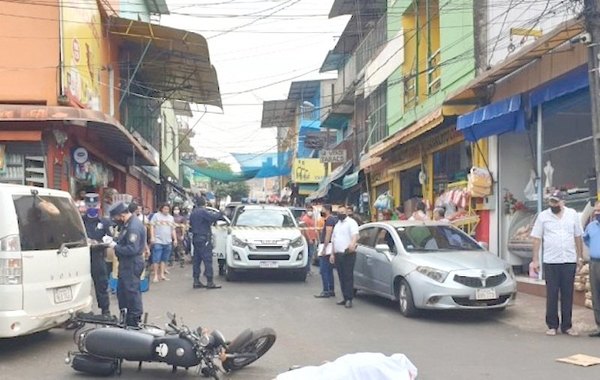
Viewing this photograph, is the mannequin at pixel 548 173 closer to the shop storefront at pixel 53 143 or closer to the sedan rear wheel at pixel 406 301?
the sedan rear wheel at pixel 406 301

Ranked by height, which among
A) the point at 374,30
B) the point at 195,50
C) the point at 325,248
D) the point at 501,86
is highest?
the point at 374,30

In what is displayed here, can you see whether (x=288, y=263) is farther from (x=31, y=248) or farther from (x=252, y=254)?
(x=31, y=248)

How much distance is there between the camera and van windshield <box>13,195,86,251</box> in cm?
715

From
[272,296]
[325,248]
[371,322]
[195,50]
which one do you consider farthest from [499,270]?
[195,50]

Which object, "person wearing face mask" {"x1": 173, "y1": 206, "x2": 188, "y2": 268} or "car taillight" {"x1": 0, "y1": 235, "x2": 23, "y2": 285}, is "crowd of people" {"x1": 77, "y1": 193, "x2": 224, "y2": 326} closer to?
"car taillight" {"x1": 0, "y1": 235, "x2": 23, "y2": 285}

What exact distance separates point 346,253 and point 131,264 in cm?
420

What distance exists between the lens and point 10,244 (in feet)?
22.7

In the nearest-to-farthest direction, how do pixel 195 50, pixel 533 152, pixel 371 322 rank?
pixel 371 322, pixel 533 152, pixel 195 50

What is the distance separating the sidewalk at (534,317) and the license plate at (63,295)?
A: 235 inches

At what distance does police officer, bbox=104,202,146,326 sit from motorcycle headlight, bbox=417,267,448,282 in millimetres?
4119

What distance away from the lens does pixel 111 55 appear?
71.4 ft

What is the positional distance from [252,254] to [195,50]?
8127mm

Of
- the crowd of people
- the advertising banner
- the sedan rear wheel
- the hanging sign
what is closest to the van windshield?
the crowd of people

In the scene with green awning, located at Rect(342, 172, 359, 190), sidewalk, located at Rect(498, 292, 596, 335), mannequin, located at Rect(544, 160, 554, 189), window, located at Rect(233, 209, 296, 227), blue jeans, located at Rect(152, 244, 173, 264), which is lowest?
sidewalk, located at Rect(498, 292, 596, 335)
